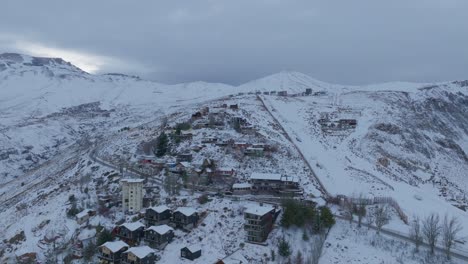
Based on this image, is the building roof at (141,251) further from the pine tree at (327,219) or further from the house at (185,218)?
the pine tree at (327,219)

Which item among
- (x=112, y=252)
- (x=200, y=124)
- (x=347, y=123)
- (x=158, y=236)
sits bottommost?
(x=112, y=252)

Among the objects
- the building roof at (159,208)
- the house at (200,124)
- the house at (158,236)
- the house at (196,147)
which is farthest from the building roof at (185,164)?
the house at (200,124)

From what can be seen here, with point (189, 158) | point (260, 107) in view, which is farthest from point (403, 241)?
point (260, 107)

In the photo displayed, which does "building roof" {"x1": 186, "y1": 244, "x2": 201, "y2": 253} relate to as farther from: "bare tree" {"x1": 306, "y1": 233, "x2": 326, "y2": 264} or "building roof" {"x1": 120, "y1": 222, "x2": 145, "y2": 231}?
"bare tree" {"x1": 306, "y1": 233, "x2": 326, "y2": 264}

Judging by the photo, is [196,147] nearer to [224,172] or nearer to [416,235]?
[224,172]

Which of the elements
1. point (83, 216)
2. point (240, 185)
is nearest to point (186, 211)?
point (240, 185)

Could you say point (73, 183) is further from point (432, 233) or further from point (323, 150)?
point (432, 233)
